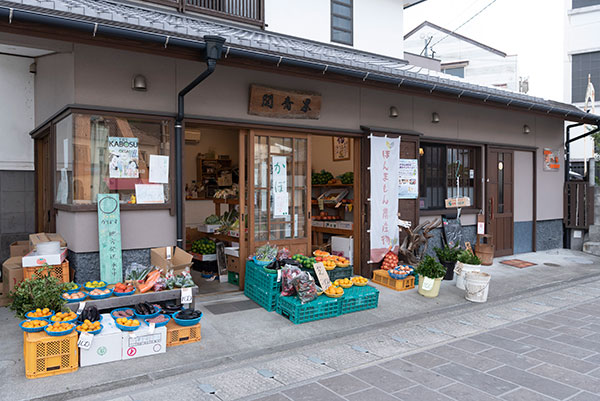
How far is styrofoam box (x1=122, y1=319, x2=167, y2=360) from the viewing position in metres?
4.19

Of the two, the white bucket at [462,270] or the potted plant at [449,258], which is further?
the potted plant at [449,258]

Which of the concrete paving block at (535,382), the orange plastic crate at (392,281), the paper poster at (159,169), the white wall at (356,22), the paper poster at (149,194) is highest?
the white wall at (356,22)

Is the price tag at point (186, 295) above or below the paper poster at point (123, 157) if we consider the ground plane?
below

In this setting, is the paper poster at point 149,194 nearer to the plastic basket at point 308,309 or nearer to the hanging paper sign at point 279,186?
the hanging paper sign at point 279,186

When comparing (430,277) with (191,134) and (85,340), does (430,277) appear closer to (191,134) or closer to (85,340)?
(85,340)

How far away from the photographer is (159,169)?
5.82m

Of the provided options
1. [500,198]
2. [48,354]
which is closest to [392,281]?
[500,198]

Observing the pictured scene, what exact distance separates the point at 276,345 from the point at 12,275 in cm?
366

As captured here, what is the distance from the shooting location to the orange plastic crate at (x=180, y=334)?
4.55m

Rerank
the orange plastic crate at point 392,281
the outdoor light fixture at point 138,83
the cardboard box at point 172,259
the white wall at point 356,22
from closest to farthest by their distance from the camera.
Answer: the cardboard box at point 172,259
the outdoor light fixture at point 138,83
the orange plastic crate at point 392,281
the white wall at point 356,22

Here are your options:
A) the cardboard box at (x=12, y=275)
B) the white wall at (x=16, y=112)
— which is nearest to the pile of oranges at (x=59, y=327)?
the cardboard box at (x=12, y=275)

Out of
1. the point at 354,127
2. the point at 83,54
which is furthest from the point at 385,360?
the point at 83,54

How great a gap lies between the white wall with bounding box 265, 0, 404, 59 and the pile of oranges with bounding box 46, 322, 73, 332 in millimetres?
6537

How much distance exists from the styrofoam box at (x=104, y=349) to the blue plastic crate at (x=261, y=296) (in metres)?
2.13
